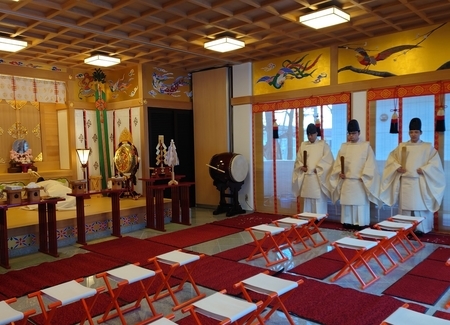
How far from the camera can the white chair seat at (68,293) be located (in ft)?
9.07

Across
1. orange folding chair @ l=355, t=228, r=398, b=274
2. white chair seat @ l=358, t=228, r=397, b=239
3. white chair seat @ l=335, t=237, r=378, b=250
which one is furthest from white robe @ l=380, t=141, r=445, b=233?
white chair seat @ l=335, t=237, r=378, b=250

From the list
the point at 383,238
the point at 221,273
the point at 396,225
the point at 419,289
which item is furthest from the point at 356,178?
the point at 221,273

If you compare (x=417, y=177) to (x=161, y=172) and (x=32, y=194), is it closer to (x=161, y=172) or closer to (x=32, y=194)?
(x=161, y=172)

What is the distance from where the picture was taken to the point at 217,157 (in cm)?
798

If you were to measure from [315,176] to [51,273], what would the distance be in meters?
4.25

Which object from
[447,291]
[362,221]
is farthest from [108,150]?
[447,291]

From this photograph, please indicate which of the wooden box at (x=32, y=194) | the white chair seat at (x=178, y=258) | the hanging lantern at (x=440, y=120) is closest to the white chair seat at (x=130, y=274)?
the white chair seat at (x=178, y=258)

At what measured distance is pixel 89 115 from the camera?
856cm

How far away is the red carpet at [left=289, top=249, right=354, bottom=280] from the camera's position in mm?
4281

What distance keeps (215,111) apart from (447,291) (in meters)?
5.82

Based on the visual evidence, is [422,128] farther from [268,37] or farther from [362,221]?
[268,37]

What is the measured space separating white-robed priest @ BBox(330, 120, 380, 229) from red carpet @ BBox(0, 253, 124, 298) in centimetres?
360

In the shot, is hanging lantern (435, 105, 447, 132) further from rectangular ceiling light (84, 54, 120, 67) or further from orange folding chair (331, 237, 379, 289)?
rectangular ceiling light (84, 54, 120, 67)

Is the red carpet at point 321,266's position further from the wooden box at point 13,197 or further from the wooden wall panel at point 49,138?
the wooden wall panel at point 49,138
